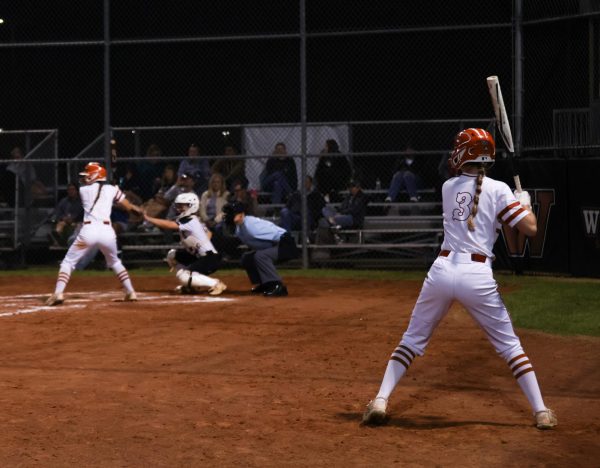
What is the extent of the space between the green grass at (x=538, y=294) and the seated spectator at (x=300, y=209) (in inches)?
37.1

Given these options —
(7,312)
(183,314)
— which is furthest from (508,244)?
(7,312)

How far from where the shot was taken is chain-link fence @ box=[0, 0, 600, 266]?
746 inches

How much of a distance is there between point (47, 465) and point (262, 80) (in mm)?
22480

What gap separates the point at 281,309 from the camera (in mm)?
13477

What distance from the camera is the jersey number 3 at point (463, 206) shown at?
22.9 ft

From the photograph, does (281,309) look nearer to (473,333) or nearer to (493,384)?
(473,333)

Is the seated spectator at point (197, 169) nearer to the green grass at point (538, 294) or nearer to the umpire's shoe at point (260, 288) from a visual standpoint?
the green grass at point (538, 294)

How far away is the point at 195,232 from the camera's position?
605 inches

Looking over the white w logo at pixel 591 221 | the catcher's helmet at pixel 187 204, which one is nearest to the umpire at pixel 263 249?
the catcher's helmet at pixel 187 204

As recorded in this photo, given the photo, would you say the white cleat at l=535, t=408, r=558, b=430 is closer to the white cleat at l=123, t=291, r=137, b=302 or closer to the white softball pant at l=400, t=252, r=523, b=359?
the white softball pant at l=400, t=252, r=523, b=359

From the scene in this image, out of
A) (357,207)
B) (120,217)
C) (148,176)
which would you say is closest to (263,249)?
(357,207)

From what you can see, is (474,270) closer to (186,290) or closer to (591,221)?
(186,290)

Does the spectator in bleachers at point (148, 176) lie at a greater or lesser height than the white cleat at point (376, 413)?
greater

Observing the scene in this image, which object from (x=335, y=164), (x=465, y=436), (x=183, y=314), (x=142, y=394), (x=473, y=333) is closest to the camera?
(x=465, y=436)
